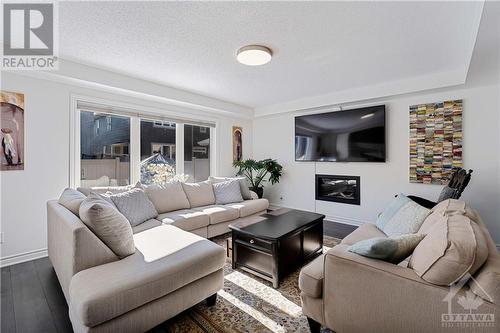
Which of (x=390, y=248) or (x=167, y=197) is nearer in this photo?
(x=390, y=248)

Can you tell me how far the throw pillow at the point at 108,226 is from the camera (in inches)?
65.4

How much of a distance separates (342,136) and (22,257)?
195 inches

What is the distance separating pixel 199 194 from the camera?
3.79 meters

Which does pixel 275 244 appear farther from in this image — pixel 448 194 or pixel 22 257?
pixel 22 257

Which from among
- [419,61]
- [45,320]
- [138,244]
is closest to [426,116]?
[419,61]

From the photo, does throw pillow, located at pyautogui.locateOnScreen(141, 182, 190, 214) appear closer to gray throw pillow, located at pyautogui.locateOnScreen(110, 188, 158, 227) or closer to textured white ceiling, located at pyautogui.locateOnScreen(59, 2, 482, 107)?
gray throw pillow, located at pyautogui.locateOnScreen(110, 188, 158, 227)

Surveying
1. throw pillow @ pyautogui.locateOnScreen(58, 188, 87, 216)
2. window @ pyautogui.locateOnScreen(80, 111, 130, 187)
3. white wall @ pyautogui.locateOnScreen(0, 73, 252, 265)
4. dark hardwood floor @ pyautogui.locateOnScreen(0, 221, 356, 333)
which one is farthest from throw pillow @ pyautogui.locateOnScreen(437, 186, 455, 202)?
white wall @ pyautogui.locateOnScreen(0, 73, 252, 265)

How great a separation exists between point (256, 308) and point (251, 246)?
0.60 m

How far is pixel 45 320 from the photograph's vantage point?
173 centimetres

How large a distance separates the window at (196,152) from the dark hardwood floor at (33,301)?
2607mm

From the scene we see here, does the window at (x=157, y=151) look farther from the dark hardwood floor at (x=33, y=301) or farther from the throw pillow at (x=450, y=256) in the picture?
the throw pillow at (x=450, y=256)

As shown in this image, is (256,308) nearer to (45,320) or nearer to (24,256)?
(45,320)
